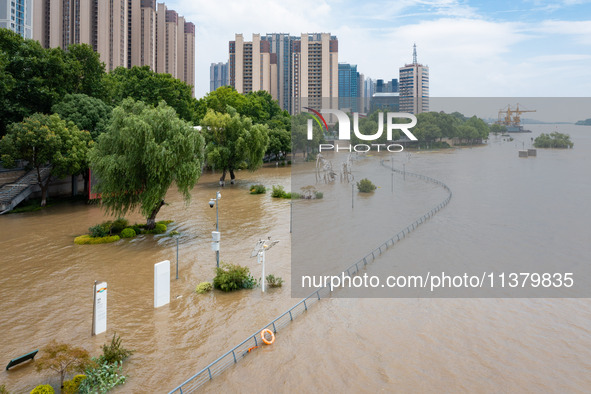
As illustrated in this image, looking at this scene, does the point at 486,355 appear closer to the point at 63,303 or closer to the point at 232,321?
the point at 232,321

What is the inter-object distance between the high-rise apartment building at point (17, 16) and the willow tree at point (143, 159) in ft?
281

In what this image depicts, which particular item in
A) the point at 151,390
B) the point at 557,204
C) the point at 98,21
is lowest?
the point at 151,390

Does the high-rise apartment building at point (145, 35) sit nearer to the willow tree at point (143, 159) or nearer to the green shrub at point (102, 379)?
the willow tree at point (143, 159)

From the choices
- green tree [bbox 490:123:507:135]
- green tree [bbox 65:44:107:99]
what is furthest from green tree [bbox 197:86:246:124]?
green tree [bbox 490:123:507:135]

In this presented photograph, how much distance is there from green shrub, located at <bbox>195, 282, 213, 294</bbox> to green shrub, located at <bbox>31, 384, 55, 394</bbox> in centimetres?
834

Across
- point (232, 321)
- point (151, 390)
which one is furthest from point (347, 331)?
point (151, 390)

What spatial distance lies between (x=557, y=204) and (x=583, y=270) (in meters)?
25.2

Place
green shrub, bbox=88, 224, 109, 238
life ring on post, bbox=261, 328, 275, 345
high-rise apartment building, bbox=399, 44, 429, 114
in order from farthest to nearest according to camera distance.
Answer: high-rise apartment building, bbox=399, 44, 429, 114 → green shrub, bbox=88, 224, 109, 238 → life ring on post, bbox=261, 328, 275, 345

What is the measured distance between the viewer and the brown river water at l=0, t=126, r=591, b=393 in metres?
13.1

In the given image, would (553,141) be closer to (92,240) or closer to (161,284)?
(92,240)

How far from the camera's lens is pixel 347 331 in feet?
52.5

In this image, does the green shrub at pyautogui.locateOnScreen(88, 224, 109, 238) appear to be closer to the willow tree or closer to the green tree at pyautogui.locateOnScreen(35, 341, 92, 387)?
A: the willow tree

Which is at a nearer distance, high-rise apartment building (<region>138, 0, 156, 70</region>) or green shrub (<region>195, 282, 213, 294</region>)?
green shrub (<region>195, 282, 213, 294</region>)

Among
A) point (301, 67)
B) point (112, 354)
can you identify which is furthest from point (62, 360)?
point (301, 67)
